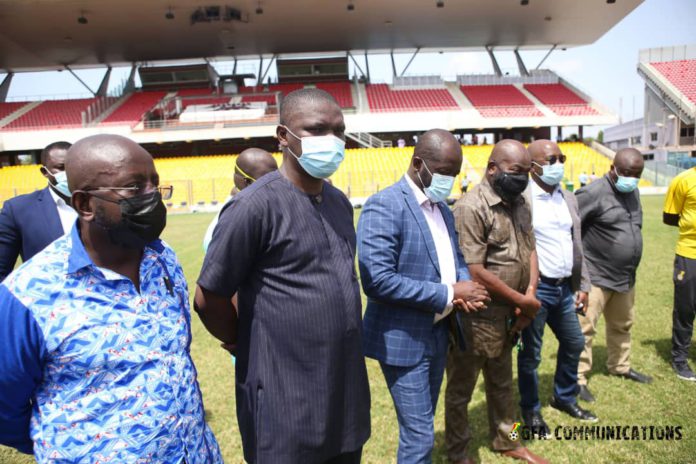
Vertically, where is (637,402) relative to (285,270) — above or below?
below

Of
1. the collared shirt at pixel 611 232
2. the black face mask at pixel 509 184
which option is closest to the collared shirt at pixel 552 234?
the black face mask at pixel 509 184

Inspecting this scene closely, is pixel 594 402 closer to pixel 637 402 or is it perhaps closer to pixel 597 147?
pixel 637 402

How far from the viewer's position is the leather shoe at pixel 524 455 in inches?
122

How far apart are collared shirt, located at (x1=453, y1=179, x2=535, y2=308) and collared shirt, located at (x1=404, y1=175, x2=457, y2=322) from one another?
0.30 metres

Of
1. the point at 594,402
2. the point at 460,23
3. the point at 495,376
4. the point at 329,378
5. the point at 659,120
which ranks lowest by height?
the point at 594,402

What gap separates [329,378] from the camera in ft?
5.92

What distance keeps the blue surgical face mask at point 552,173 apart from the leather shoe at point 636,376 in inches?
86.6

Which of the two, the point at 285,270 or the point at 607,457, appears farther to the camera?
the point at 607,457

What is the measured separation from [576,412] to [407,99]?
1272 inches

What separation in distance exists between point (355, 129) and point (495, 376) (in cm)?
2896

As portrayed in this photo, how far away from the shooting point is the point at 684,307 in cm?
434

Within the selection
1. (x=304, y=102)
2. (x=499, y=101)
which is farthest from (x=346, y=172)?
(x=304, y=102)

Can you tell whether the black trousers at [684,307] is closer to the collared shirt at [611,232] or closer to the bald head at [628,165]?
the collared shirt at [611,232]

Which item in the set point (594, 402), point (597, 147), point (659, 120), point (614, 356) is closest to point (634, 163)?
point (614, 356)
